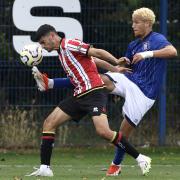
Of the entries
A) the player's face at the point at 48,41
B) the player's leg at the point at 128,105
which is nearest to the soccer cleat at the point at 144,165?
the player's leg at the point at 128,105

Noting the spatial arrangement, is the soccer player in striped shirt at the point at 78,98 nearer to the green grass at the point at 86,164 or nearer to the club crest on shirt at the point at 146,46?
the green grass at the point at 86,164

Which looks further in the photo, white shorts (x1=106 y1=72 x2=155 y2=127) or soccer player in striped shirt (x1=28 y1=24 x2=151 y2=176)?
white shorts (x1=106 y1=72 x2=155 y2=127)

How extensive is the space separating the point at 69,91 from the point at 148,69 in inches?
Answer: 196

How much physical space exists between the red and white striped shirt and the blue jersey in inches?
27.6

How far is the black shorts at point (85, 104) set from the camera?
1182cm

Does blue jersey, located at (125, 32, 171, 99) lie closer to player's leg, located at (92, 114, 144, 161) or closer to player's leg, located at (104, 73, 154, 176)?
player's leg, located at (104, 73, 154, 176)

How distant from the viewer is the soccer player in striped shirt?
11719mm

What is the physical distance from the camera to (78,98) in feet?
39.1

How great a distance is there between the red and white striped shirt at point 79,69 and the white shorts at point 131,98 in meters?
0.59

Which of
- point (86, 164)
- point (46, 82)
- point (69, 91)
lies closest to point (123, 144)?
point (46, 82)

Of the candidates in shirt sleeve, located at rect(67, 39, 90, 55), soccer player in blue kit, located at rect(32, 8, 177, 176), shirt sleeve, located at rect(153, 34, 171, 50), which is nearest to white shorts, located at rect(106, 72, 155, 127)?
soccer player in blue kit, located at rect(32, 8, 177, 176)

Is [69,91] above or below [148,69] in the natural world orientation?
below

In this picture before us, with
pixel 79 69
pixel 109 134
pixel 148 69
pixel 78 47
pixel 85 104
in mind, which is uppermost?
pixel 78 47

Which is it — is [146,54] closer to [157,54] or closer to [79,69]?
[157,54]
